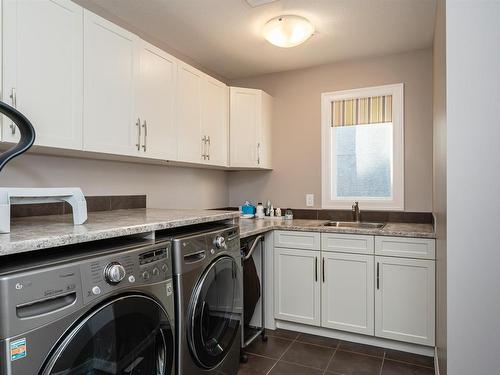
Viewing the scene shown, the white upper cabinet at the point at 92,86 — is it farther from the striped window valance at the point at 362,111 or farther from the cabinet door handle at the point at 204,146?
the striped window valance at the point at 362,111

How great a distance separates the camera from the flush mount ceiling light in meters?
2.36

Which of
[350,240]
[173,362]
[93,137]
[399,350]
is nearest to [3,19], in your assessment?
[93,137]

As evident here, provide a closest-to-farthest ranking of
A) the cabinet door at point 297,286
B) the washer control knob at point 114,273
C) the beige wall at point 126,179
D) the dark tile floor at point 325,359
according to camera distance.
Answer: the washer control knob at point 114,273, the beige wall at point 126,179, the dark tile floor at point 325,359, the cabinet door at point 297,286

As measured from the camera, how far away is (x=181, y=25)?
250cm

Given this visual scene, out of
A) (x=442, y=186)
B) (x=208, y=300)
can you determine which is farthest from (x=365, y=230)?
(x=208, y=300)

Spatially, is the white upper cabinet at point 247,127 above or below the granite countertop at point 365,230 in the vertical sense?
above

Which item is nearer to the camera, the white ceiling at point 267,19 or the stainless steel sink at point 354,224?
the white ceiling at point 267,19

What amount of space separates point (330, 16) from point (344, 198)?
64.2 inches

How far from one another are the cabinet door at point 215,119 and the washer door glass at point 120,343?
1670 millimetres

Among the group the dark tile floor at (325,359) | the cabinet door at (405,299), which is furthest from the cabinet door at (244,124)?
the dark tile floor at (325,359)

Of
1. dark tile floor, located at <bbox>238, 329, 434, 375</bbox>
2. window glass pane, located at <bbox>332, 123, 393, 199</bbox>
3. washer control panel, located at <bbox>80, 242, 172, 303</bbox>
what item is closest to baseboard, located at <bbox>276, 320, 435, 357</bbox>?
dark tile floor, located at <bbox>238, 329, 434, 375</bbox>

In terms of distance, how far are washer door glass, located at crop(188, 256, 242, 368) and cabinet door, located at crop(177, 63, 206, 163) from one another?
1.00 m

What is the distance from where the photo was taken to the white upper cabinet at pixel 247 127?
3.20 m

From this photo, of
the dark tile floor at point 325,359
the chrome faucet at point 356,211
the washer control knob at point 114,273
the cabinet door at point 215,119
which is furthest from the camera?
the chrome faucet at point 356,211
